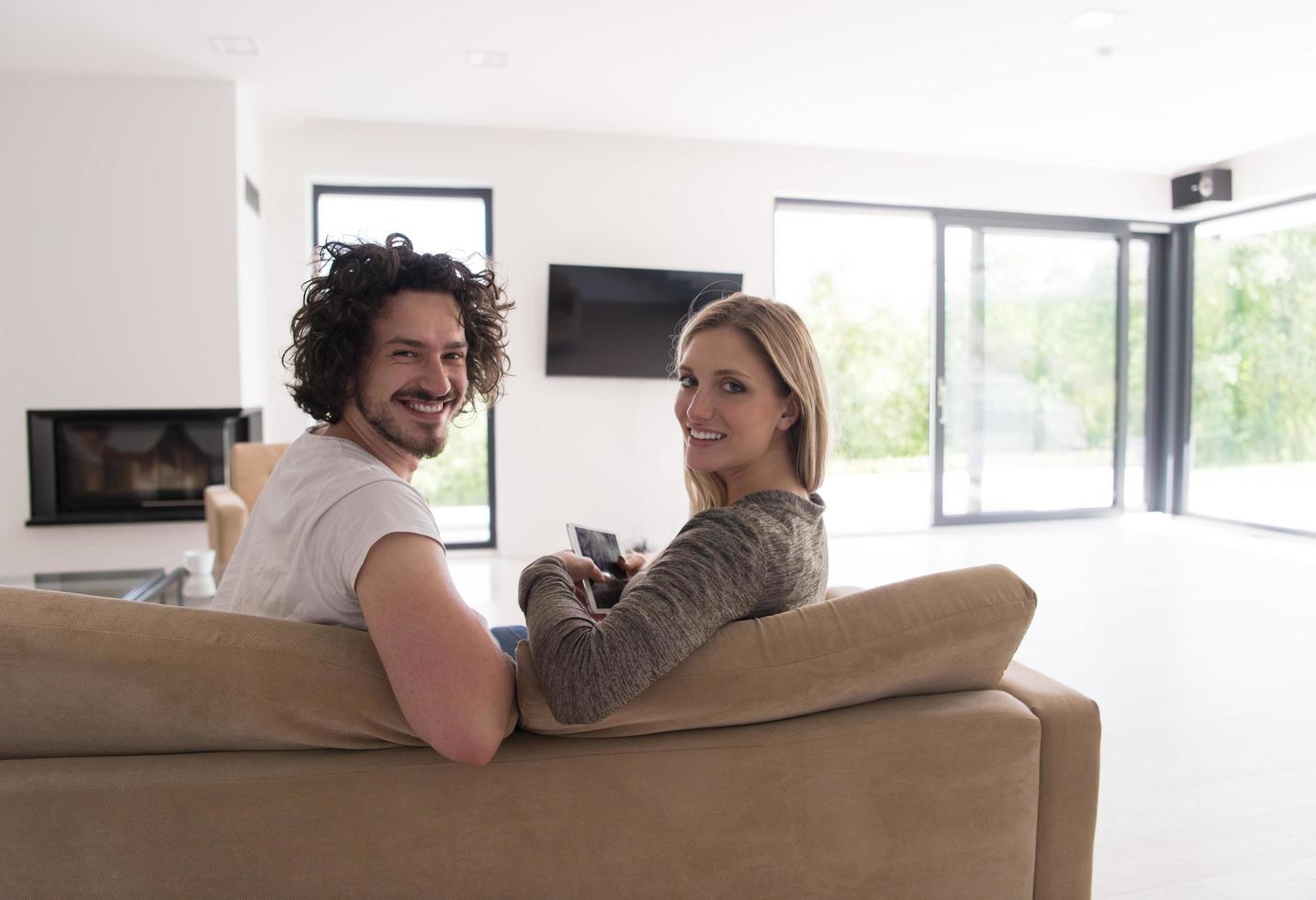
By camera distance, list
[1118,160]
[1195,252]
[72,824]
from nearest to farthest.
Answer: [72,824]
[1118,160]
[1195,252]

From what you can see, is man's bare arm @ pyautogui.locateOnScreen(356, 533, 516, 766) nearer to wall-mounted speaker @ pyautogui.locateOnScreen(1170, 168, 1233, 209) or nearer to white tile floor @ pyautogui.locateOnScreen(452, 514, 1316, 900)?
white tile floor @ pyautogui.locateOnScreen(452, 514, 1316, 900)

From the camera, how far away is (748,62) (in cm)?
459

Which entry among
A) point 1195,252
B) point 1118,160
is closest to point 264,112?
point 1118,160

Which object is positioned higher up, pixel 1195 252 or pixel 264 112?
pixel 264 112

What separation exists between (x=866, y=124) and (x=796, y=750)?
5.33 m

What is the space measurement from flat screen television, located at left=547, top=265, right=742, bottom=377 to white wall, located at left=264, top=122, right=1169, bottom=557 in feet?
0.41

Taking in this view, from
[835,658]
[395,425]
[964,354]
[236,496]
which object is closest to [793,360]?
[835,658]

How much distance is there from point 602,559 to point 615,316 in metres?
4.42

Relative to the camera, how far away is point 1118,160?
6512 mm

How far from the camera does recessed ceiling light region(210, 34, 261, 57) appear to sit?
4.20 metres

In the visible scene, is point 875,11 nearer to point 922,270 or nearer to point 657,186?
point 657,186

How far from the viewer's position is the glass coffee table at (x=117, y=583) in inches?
124

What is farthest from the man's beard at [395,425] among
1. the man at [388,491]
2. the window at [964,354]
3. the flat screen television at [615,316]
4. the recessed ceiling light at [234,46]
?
the window at [964,354]

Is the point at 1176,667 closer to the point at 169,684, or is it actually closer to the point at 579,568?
the point at 579,568
